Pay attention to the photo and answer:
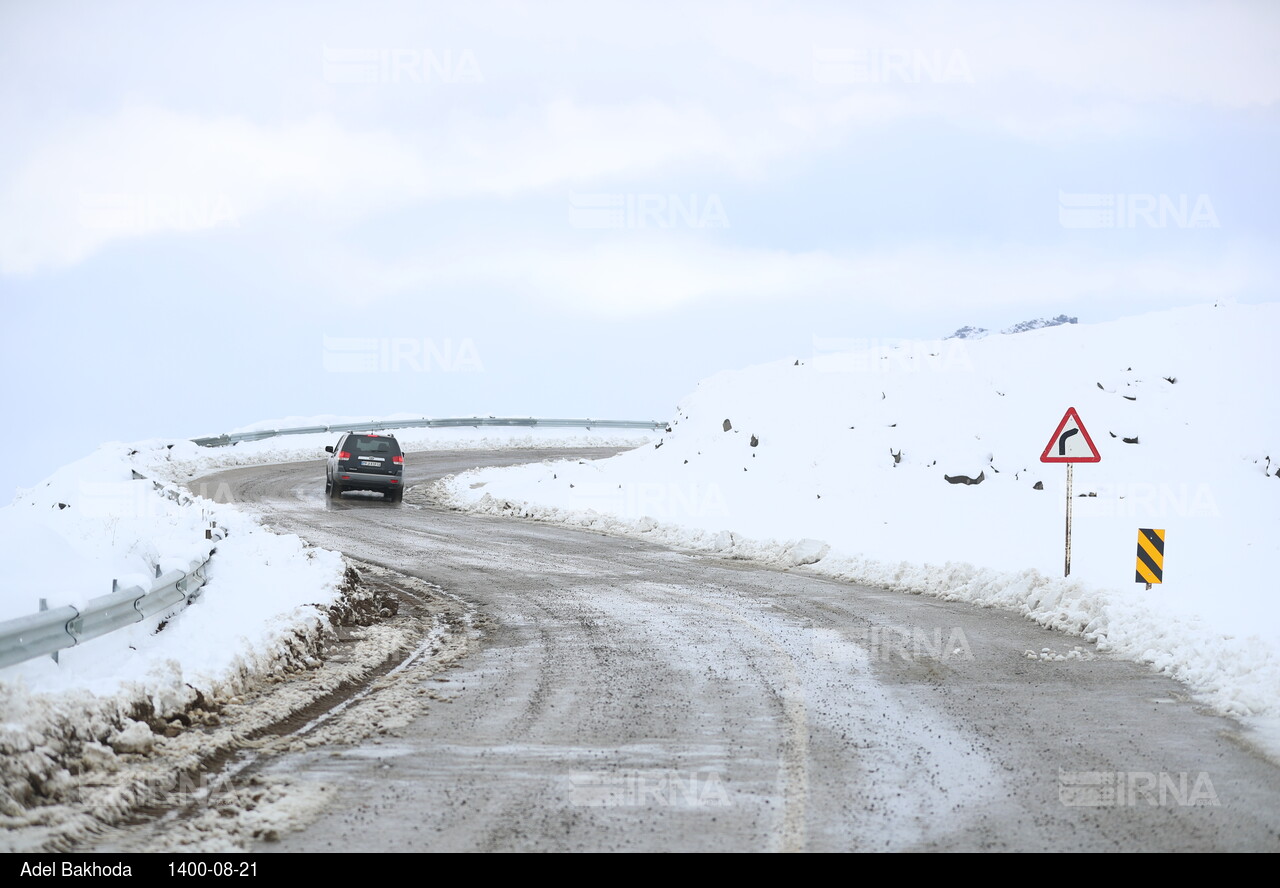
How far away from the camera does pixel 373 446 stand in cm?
2745

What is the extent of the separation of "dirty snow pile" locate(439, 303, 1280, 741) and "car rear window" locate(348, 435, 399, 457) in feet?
7.24

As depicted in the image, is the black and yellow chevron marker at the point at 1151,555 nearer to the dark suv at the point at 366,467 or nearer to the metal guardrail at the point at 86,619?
the metal guardrail at the point at 86,619

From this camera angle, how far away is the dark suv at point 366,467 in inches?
1061

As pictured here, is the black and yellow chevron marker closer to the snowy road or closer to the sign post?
the sign post

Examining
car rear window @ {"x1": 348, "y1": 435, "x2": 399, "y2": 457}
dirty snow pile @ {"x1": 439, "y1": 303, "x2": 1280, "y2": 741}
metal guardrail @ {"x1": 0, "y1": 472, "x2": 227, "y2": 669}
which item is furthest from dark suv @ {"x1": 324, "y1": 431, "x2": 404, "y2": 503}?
metal guardrail @ {"x1": 0, "y1": 472, "x2": 227, "y2": 669}

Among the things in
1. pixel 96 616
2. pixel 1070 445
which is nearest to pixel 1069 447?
pixel 1070 445

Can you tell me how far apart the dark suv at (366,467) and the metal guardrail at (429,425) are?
48.0 feet

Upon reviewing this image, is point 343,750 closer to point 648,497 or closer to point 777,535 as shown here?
point 777,535

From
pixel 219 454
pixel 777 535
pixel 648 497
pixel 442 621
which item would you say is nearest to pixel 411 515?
pixel 648 497

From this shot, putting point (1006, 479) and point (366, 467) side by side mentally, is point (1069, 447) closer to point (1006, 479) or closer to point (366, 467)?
point (1006, 479)

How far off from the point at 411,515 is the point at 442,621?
1266cm

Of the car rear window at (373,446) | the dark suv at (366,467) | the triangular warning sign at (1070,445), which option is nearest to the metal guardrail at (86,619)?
the triangular warning sign at (1070,445)

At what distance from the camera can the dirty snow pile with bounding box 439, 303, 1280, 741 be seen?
42.9 ft

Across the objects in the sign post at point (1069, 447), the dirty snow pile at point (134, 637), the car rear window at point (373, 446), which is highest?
the sign post at point (1069, 447)
